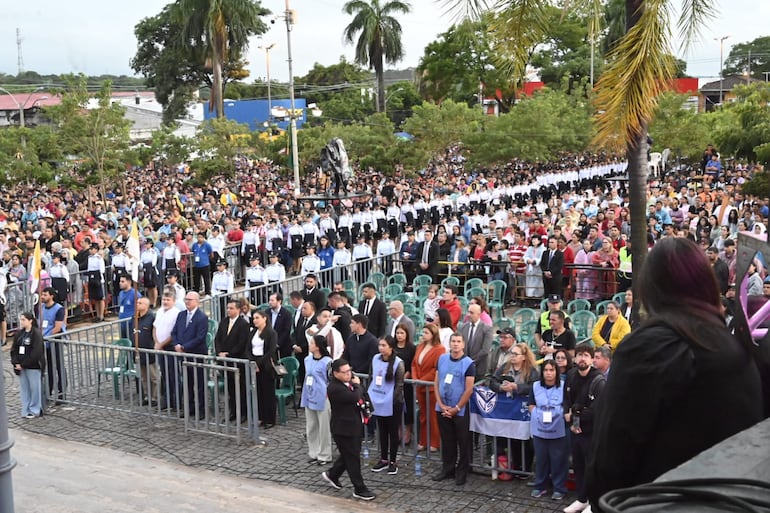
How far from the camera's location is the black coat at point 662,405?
247 centimetres

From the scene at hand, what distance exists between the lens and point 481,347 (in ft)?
38.0

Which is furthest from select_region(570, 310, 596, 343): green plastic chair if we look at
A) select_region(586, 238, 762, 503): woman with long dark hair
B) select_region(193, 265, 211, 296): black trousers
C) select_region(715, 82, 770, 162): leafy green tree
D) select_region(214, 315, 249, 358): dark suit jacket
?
select_region(586, 238, 762, 503): woman with long dark hair

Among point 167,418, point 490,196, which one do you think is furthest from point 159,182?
point 167,418

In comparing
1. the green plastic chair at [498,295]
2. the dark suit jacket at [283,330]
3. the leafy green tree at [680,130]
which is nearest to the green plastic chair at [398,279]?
the green plastic chair at [498,295]

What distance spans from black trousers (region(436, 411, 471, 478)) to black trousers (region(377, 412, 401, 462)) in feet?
1.79

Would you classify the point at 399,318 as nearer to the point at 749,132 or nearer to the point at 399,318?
the point at 399,318

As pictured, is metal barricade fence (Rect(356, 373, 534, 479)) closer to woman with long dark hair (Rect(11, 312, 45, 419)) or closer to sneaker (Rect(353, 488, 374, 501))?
sneaker (Rect(353, 488, 374, 501))

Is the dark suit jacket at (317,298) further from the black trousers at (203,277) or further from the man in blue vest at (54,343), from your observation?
the black trousers at (203,277)

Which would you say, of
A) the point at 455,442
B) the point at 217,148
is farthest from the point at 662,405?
the point at 217,148

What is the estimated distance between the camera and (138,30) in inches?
3041

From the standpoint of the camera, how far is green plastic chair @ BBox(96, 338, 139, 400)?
13.6 m

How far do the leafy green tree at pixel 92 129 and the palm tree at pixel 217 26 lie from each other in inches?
911

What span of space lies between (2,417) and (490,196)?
30.8 m

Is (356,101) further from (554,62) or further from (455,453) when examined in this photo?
(455,453)
